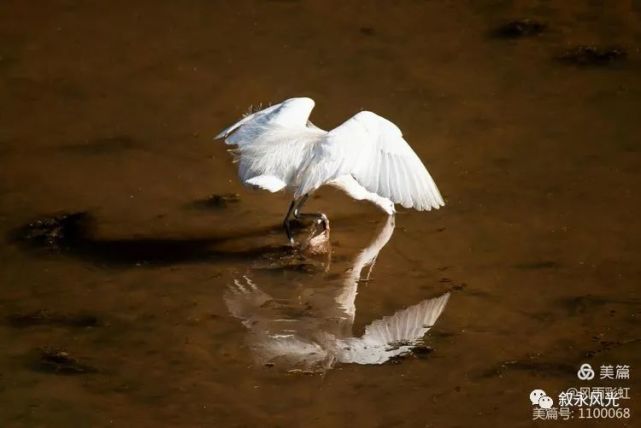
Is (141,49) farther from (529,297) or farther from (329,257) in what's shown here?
(529,297)

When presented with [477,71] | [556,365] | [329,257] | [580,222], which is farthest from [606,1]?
[556,365]

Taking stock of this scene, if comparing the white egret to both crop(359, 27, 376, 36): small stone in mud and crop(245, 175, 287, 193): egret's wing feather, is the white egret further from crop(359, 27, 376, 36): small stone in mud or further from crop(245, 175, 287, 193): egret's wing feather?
crop(359, 27, 376, 36): small stone in mud

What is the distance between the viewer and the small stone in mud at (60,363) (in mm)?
6727

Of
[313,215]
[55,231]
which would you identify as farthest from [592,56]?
[55,231]

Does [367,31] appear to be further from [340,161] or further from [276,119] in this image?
[340,161]

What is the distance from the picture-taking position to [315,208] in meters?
8.40

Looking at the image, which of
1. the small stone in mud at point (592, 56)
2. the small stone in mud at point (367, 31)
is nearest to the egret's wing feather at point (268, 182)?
the small stone in mud at point (367, 31)

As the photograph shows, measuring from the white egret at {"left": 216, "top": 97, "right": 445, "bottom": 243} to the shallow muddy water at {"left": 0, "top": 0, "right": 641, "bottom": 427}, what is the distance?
0.62 metres

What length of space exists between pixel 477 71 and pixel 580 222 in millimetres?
2328

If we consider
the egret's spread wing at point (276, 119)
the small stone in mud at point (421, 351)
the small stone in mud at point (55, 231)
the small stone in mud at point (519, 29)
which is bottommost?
the small stone in mud at point (421, 351)

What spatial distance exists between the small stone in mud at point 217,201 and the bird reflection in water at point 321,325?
0.91 metres

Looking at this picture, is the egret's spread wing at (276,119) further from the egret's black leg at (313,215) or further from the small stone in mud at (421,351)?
the small stone in mud at (421,351)

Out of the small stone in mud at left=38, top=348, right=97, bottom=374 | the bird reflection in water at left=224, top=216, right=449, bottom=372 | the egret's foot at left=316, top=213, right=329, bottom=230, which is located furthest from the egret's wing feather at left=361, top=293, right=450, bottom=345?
the small stone in mud at left=38, top=348, right=97, bottom=374

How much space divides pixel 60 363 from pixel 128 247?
134 centimetres
